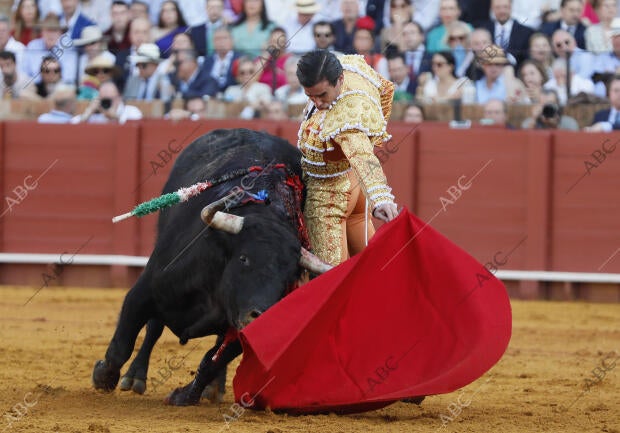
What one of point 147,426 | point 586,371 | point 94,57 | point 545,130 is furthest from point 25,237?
point 147,426

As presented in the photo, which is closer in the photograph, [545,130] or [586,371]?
[586,371]

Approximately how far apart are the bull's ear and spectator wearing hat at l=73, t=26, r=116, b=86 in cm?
487

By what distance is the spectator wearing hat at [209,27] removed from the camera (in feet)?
29.1

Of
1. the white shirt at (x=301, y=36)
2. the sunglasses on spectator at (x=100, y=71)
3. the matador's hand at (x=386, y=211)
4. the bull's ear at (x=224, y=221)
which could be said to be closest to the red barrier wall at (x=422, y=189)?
the sunglasses on spectator at (x=100, y=71)

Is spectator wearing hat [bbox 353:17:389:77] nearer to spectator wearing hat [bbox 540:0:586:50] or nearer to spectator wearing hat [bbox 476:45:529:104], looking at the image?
spectator wearing hat [bbox 476:45:529:104]

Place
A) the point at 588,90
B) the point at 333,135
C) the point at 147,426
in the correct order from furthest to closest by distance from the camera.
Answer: the point at 588,90 < the point at 333,135 < the point at 147,426

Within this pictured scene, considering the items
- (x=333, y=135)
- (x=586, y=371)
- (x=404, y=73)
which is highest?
(x=333, y=135)

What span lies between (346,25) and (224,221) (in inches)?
180

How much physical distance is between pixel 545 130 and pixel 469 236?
35.3 inches

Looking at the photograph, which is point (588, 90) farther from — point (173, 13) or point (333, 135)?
point (333, 135)

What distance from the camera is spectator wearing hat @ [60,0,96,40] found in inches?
370

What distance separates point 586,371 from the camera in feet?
18.2

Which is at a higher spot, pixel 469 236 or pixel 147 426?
pixel 147 426

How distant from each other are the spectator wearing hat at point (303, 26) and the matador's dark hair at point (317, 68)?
178 inches
